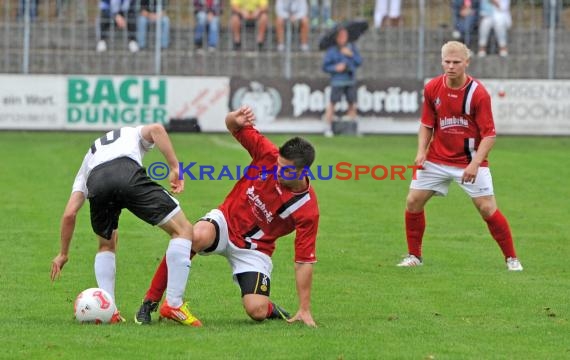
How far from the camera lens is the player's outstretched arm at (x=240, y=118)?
8711 mm

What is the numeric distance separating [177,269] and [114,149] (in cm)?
93

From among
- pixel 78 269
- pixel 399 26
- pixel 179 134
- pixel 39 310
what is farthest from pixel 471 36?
pixel 39 310

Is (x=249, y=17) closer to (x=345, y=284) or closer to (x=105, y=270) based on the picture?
(x=345, y=284)

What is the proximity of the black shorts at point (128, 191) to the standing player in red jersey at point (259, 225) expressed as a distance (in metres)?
0.42

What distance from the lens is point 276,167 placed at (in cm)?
885

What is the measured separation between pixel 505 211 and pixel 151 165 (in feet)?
19.9

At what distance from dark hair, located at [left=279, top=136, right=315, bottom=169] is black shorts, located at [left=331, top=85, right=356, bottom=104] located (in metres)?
20.0

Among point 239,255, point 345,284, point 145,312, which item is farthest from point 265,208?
point 345,284

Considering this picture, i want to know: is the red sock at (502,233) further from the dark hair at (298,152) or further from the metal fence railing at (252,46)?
the metal fence railing at (252,46)

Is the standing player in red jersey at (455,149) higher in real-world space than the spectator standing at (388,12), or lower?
lower

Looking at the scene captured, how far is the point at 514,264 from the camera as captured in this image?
1154cm

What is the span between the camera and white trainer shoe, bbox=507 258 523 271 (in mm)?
11484

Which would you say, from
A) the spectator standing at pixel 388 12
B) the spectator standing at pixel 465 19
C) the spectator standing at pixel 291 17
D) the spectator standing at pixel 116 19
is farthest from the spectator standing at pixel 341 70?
the spectator standing at pixel 116 19

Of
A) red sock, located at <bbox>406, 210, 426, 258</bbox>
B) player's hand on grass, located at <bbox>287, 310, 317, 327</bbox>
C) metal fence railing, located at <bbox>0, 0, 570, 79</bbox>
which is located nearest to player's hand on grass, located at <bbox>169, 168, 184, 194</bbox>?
player's hand on grass, located at <bbox>287, 310, 317, 327</bbox>
